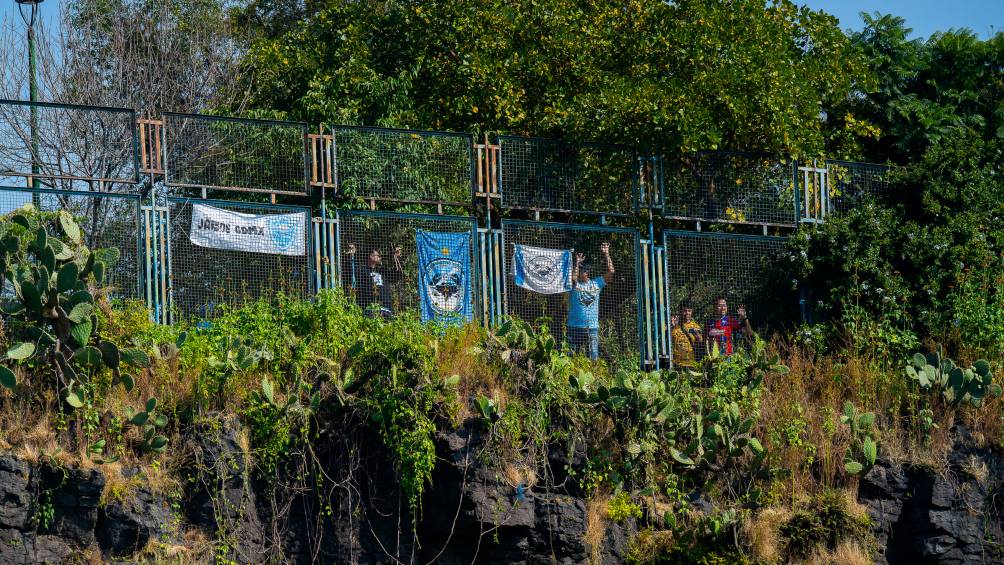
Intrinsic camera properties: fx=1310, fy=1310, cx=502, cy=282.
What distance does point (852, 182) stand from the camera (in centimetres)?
1880

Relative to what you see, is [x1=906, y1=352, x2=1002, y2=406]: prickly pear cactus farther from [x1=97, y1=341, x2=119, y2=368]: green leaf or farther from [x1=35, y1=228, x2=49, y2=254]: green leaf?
[x1=35, y1=228, x2=49, y2=254]: green leaf

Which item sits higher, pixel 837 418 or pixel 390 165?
pixel 390 165

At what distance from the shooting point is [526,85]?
811 inches

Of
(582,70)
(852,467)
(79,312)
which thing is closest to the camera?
(79,312)

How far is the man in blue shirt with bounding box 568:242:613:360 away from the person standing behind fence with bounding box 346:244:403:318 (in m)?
2.21

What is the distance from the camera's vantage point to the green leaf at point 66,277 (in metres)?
12.8

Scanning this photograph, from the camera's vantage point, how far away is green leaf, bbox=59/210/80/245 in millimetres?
13164

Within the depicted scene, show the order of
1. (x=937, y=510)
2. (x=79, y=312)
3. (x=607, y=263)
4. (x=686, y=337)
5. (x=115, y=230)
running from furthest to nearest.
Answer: (x=686, y=337)
(x=607, y=263)
(x=937, y=510)
(x=115, y=230)
(x=79, y=312)

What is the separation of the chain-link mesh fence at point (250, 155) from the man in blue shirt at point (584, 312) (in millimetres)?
3571

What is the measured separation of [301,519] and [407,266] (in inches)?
139

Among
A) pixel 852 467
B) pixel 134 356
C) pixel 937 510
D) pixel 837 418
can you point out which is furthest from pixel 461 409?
pixel 937 510

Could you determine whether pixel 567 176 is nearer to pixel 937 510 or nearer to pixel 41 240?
pixel 937 510

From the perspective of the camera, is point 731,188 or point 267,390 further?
point 731,188

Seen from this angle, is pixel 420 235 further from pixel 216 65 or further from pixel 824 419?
pixel 216 65
